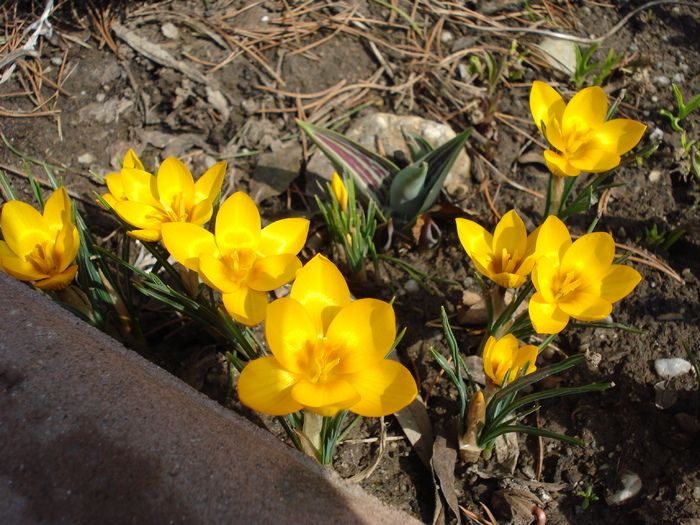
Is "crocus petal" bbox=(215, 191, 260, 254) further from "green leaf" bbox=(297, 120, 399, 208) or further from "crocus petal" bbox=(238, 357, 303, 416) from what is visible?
"green leaf" bbox=(297, 120, 399, 208)

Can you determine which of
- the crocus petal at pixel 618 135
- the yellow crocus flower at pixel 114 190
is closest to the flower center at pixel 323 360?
the yellow crocus flower at pixel 114 190

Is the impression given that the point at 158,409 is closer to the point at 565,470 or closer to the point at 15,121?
the point at 565,470

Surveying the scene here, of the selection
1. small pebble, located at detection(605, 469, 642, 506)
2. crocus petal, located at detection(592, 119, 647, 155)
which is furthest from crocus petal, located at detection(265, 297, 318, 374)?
crocus petal, located at detection(592, 119, 647, 155)

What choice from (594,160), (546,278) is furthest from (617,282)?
(594,160)

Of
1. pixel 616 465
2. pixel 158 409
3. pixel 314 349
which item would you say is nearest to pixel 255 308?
pixel 314 349

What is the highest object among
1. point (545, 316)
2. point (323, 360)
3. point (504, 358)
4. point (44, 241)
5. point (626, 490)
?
point (44, 241)

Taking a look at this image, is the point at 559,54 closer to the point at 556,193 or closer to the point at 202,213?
the point at 556,193
